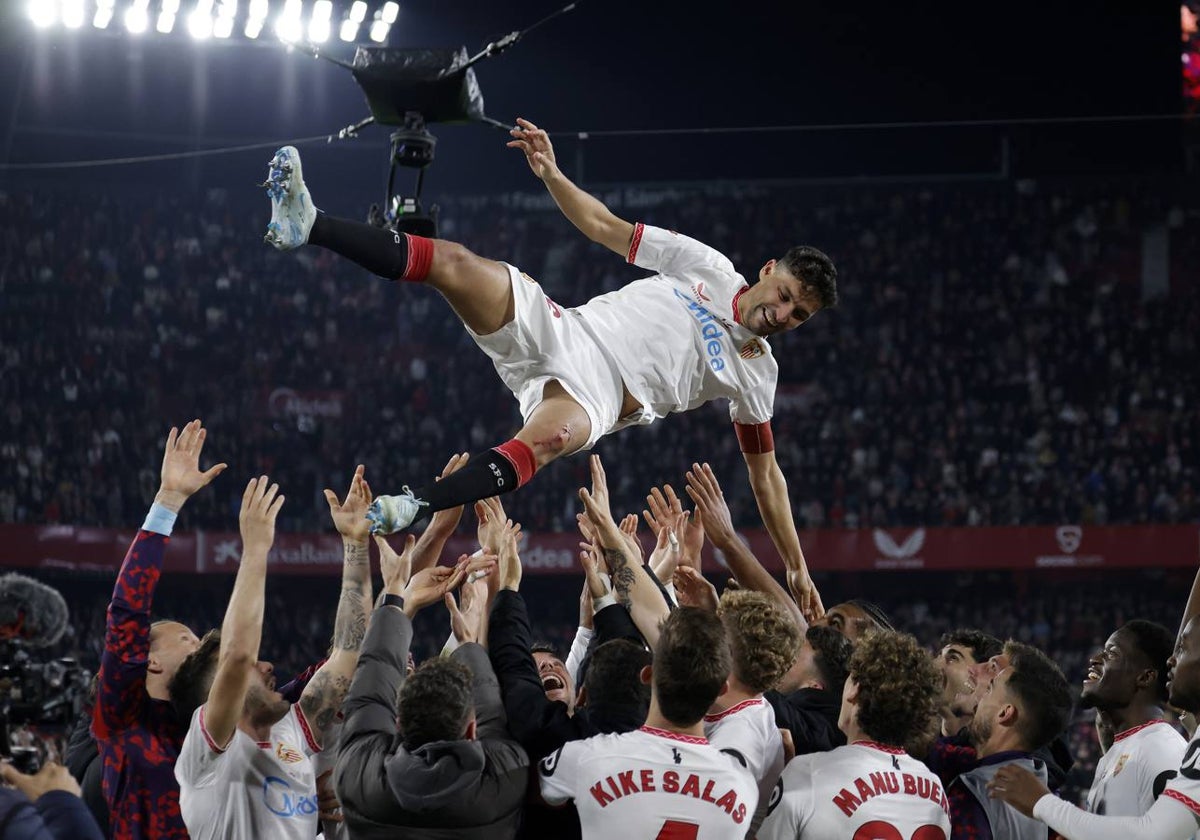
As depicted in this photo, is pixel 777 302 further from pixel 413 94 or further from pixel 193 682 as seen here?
pixel 413 94

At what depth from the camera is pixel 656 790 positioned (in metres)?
3.57

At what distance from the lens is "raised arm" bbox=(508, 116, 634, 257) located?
A: 19.0 feet

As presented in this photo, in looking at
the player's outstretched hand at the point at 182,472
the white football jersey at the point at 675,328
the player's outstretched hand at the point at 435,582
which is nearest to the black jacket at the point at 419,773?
the player's outstretched hand at the point at 435,582

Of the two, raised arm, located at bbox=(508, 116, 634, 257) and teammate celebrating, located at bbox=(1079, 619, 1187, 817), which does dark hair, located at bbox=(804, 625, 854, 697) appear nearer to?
teammate celebrating, located at bbox=(1079, 619, 1187, 817)

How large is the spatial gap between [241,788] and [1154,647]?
309 centimetres

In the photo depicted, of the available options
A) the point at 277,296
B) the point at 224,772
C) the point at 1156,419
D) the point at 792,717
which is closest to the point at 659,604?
the point at 792,717

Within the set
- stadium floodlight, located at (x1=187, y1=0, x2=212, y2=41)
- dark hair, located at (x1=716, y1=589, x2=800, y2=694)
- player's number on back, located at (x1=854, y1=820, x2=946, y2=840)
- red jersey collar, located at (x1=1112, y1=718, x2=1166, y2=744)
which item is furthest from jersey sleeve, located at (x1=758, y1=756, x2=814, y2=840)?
stadium floodlight, located at (x1=187, y1=0, x2=212, y2=41)

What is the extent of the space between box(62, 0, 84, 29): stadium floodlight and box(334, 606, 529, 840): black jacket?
15739mm

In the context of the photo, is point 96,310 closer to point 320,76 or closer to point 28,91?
point 28,91

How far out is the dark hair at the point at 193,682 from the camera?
4312 millimetres

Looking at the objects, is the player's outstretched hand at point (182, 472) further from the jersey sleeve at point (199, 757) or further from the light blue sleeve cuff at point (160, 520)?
the jersey sleeve at point (199, 757)

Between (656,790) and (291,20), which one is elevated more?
(291,20)

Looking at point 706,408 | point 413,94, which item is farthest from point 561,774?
point 706,408

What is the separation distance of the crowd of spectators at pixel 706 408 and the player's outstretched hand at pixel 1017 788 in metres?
15.3
